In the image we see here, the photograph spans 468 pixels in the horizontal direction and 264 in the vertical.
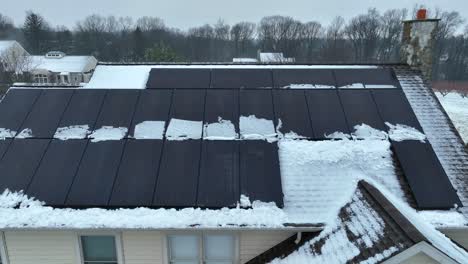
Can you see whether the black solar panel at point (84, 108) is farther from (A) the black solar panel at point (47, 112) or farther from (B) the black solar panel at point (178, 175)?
(B) the black solar panel at point (178, 175)

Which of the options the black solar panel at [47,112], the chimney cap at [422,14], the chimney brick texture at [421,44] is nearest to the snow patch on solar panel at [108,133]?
the black solar panel at [47,112]

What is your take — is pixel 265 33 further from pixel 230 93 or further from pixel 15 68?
pixel 230 93

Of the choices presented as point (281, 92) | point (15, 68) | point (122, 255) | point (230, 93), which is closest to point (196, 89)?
point (230, 93)

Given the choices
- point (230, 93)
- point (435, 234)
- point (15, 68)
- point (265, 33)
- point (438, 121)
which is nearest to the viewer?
point (435, 234)

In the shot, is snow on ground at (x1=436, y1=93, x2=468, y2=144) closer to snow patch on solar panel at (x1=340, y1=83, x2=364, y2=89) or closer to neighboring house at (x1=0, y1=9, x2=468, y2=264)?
snow patch on solar panel at (x1=340, y1=83, x2=364, y2=89)

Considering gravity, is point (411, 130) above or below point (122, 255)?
above

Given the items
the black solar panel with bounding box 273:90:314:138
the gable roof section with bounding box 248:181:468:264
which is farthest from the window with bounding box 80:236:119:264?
the black solar panel with bounding box 273:90:314:138
